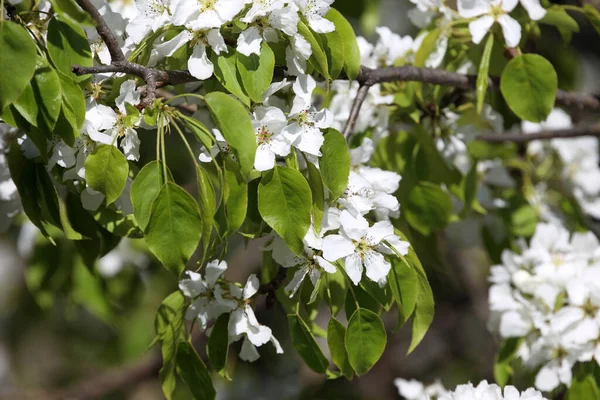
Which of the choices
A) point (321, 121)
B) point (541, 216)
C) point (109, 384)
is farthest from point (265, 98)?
point (109, 384)

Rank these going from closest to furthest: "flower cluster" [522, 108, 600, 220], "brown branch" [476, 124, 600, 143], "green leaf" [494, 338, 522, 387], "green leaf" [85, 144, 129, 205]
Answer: "green leaf" [85, 144, 129, 205] → "green leaf" [494, 338, 522, 387] → "brown branch" [476, 124, 600, 143] → "flower cluster" [522, 108, 600, 220]

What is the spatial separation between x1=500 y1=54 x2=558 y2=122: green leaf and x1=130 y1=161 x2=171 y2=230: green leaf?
2.09 ft

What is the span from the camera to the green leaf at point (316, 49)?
3.42ft

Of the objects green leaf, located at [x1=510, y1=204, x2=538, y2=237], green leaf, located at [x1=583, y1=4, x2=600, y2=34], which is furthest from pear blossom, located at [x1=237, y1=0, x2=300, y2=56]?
Result: green leaf, located at [x1=510, y1=204, x2=538, y2=237]

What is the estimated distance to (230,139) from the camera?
94cm

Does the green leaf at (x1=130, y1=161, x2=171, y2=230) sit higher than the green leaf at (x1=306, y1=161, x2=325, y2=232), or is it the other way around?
the green leaf at (x1=130, y1=161, x2=171, y2=230)

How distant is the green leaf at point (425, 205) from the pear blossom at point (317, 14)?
1.61 ft

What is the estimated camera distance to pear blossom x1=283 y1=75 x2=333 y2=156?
102 cm

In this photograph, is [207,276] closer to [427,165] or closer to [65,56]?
[65,56]

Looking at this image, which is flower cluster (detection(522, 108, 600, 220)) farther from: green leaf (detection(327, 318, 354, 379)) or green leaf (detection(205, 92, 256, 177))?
green leaf (detection(205, 92, 256, 177))

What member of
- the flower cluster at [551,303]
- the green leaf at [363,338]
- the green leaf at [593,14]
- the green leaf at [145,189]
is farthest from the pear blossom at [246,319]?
the green leaf at [593,14]

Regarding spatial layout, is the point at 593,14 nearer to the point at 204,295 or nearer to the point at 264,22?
the point at 264,22

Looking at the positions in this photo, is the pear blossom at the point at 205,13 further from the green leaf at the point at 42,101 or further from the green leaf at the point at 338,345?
the green leaf at the point at 338,345

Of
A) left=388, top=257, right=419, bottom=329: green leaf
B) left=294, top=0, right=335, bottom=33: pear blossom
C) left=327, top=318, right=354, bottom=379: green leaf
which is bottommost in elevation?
left=327, top=318, right=354, bottom=379: green leaf
